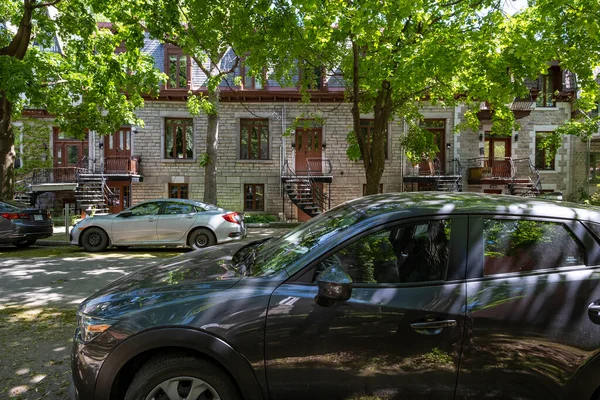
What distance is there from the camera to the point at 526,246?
7.63 feet

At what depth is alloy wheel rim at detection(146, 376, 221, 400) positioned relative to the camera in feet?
6.90

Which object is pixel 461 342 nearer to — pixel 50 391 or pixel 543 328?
pixel 543 328

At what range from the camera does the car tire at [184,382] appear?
2.10 meters

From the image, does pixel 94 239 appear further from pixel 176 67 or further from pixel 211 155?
pixel 176 67

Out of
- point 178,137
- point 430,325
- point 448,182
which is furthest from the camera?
point 178,137

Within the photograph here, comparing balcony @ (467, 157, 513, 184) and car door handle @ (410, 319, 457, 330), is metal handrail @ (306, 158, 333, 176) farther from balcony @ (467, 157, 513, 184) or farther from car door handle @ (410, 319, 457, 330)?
car door handle @ (410, 319, 457, 330)

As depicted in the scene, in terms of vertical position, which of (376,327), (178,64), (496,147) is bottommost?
(376,327)

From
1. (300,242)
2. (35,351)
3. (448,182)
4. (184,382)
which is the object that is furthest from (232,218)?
(448,182)

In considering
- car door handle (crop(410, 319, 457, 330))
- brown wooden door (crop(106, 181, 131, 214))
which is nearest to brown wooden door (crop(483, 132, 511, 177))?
brown wooden door (crop(106, 181, 131, 214))

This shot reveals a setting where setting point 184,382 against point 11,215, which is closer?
point 184,382

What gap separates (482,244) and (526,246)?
0.31 metres

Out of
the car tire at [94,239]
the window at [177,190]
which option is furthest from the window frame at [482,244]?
the window at [177,190]

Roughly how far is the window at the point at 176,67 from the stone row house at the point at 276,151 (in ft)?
0.17

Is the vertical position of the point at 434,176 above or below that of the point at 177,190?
above
